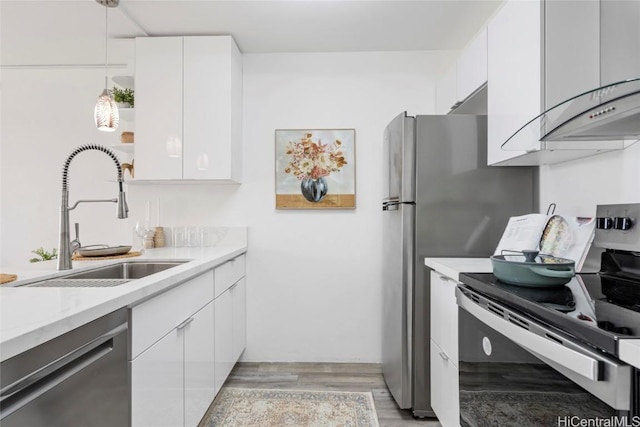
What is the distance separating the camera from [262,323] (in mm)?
2822

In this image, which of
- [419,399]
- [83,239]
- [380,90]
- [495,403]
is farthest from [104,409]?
[380,90]

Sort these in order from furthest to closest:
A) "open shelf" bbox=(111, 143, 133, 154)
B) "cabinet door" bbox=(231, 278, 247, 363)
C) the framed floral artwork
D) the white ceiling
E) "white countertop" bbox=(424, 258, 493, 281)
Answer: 1. the framed floral artwork
2. "open shelf" bbox=(111, 143, 133, 154)
3. "cabinet door" bbox=(231, 278, 247, 363)
4. the white ceiling
5. "white countertop" bbox=(424, 258, 493, 281)

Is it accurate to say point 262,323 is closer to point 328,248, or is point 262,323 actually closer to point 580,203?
point 328,248

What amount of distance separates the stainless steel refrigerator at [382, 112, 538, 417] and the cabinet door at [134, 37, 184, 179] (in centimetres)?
157

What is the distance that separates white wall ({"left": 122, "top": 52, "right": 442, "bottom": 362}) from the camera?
280cm

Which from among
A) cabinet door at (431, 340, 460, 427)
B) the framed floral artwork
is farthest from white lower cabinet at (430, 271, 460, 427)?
the framed floral artwork

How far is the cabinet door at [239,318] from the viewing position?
8.06 feet

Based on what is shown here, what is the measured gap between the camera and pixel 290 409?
83.4 inches

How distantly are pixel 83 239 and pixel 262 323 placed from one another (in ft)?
5.26

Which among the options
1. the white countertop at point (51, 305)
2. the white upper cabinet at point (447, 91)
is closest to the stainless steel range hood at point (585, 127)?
the white upper cabinet at point (447, 91)

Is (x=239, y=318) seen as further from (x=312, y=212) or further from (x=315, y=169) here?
(x=315, y=169)

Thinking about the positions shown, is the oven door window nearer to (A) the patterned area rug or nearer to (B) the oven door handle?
(B) the oven door handle

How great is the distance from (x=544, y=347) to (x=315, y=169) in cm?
211

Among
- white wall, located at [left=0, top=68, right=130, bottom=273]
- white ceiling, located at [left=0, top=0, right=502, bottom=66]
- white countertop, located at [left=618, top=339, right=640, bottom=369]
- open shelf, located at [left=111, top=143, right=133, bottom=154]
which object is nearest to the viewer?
white countertop, located at [left=618, top=339, right=640, bottom=369]
